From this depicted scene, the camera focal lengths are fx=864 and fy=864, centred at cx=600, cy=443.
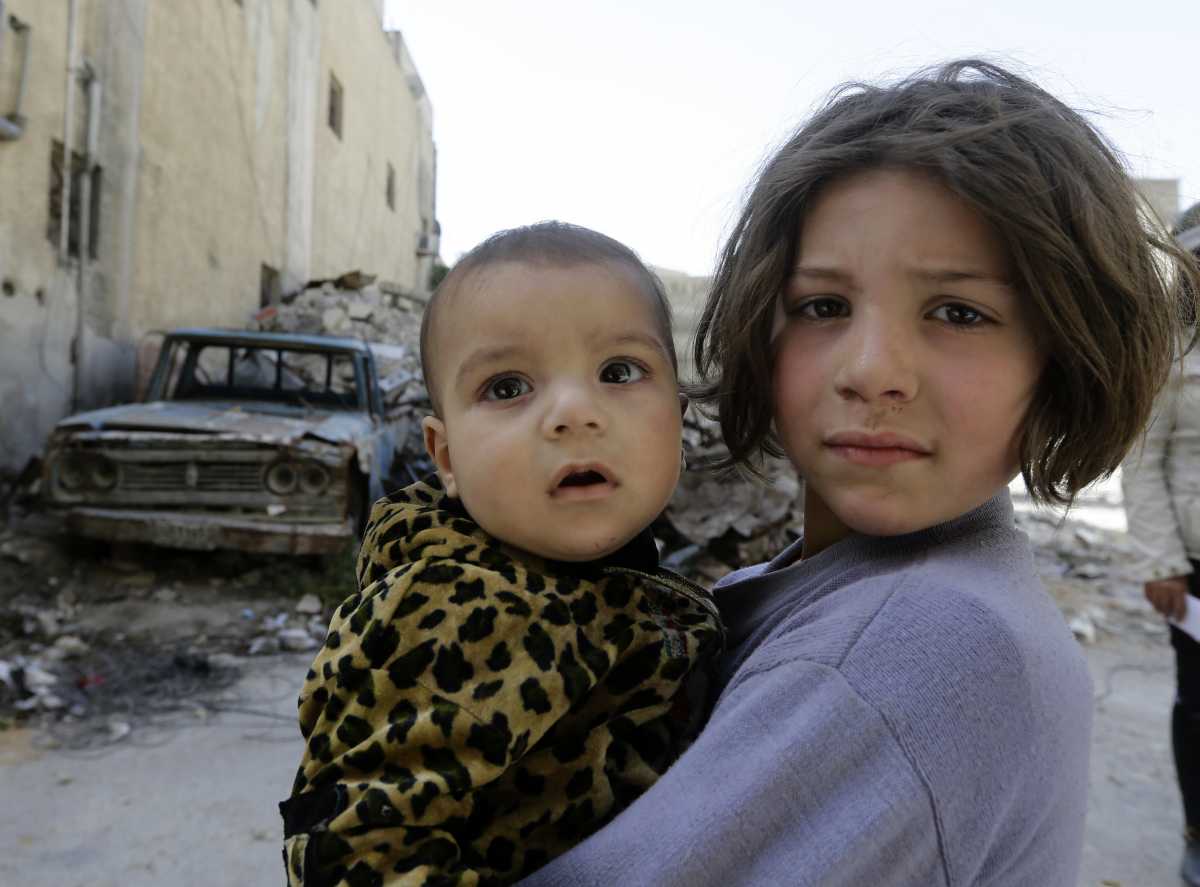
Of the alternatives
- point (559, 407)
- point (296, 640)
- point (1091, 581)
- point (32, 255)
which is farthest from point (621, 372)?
point (1091, 581)

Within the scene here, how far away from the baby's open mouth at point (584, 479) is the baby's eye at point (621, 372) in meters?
0.13

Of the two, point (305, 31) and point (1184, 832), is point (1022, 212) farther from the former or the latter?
point (305, 31)

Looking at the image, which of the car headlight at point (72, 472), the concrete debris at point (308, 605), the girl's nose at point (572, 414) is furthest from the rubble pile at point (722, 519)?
the girl's nose at point (572, 414)

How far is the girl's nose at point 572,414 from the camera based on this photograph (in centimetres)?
96

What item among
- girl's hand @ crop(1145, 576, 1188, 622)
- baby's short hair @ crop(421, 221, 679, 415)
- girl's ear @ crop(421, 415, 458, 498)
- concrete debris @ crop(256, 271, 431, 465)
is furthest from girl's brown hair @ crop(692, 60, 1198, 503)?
concrete debris @ crop(256, 271, 431, 465)

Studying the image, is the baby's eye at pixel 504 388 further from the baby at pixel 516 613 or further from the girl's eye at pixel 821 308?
the girl's eye at pixel 821 308

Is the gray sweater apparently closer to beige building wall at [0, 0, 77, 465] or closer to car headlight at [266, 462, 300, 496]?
car headlight at [266, 462, 300, 496]

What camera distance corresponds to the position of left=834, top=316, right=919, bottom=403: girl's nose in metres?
0.91

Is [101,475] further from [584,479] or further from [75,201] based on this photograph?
[584,479]

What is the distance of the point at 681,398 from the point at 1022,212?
476mm

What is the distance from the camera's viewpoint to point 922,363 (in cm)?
92

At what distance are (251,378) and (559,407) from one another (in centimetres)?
589

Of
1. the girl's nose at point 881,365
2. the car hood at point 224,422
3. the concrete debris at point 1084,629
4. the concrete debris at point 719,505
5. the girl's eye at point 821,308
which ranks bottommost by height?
the concrete debris at point 1084,629

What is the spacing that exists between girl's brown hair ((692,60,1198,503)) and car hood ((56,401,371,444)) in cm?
462
